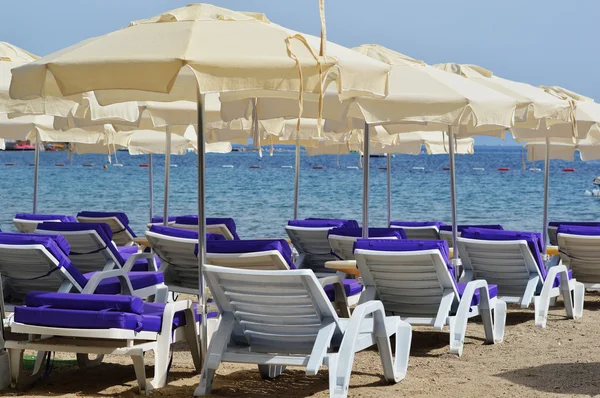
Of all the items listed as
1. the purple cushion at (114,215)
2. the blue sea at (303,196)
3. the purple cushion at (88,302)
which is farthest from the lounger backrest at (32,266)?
the blue sea at (303,196)

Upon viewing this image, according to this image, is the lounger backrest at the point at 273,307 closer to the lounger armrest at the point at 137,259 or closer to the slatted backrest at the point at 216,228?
the lounger armrest at the point at 137,259

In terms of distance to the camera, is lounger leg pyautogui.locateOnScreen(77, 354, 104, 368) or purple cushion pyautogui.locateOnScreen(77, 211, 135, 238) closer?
lounger leg pyautogui.locateOnScreen(77, 354, 104, 368)

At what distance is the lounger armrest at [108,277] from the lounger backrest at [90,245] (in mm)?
1271

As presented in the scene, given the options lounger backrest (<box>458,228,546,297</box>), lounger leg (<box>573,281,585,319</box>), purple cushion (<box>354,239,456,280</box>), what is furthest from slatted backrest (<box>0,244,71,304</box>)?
lounger leg (<box>573,281,585,319</box>)

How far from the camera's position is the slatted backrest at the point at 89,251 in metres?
7.94

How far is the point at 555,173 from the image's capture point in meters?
64.7

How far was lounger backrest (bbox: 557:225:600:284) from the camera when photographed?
875 cm

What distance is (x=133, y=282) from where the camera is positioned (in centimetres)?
699

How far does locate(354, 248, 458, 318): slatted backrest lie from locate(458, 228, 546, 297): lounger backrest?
1.36 m

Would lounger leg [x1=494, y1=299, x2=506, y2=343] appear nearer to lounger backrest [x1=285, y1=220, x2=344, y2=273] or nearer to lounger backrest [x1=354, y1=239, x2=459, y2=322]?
lounger backrest [x1=354, y1=239, x2=459, y2=322]

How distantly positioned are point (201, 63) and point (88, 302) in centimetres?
137

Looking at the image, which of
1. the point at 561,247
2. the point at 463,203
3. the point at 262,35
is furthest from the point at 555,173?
the point at 262,35

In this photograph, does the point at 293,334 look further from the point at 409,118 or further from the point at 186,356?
the point at 409,118

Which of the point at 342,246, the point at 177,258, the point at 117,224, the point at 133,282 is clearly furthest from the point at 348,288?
the point at 117,224
